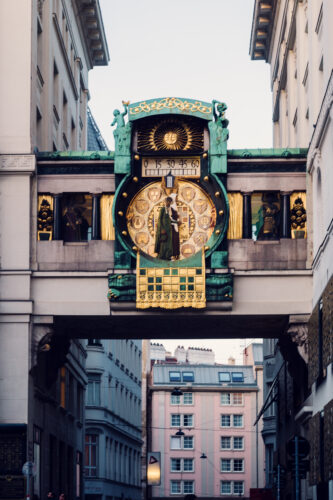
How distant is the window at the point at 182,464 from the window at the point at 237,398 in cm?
787

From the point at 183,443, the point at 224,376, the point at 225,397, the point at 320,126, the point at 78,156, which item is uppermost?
the point at 78,156

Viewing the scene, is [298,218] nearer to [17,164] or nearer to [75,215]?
[75,215]

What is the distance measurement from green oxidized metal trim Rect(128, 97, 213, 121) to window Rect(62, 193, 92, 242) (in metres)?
3.28

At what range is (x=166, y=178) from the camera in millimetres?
41750

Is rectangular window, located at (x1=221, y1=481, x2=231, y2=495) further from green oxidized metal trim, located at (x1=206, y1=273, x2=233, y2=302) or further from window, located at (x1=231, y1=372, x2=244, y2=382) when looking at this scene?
green oxidized metal trim, located at (x1=206, y1=273, x2=233, y2=302)

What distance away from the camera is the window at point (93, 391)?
81875 millimetres

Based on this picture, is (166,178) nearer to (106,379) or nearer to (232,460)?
(106,379)

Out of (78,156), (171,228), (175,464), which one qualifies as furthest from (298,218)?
(175,464)

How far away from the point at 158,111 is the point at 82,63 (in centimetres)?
2284

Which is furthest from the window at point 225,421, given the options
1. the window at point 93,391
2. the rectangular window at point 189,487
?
the window at point 93,391

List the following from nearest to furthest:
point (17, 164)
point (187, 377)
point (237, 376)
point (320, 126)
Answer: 1. point (320, 126)
2. point (17, 164)
3. point (187, 377)
4. point (237, 376)

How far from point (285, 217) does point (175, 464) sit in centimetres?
8436

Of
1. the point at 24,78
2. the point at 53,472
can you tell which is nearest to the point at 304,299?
the point at 24,78

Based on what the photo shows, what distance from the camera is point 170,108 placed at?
136 ft
